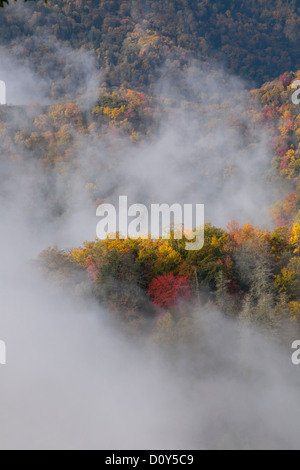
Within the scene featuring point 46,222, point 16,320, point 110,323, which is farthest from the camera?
point 46,222

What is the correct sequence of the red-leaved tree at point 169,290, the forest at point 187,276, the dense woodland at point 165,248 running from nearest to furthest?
1. the forest at point 187,276
2. the dense woodland at point 165,248
3. the red-leaved tree at point 169,290

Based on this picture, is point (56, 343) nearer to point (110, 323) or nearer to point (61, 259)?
point (110, 323)

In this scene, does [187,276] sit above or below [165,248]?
below

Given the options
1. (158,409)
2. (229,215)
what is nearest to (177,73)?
(229,215)

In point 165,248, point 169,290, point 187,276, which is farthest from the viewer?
point 165,248

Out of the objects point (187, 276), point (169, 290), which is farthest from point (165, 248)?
point (169, 290)

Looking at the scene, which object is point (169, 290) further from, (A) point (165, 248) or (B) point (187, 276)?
(A) point (165, 248)

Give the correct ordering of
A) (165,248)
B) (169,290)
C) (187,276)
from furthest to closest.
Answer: (165,248), (187,276), (169,290)

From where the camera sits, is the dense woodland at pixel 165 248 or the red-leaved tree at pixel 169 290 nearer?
the dense woodland at pixel 165 248
